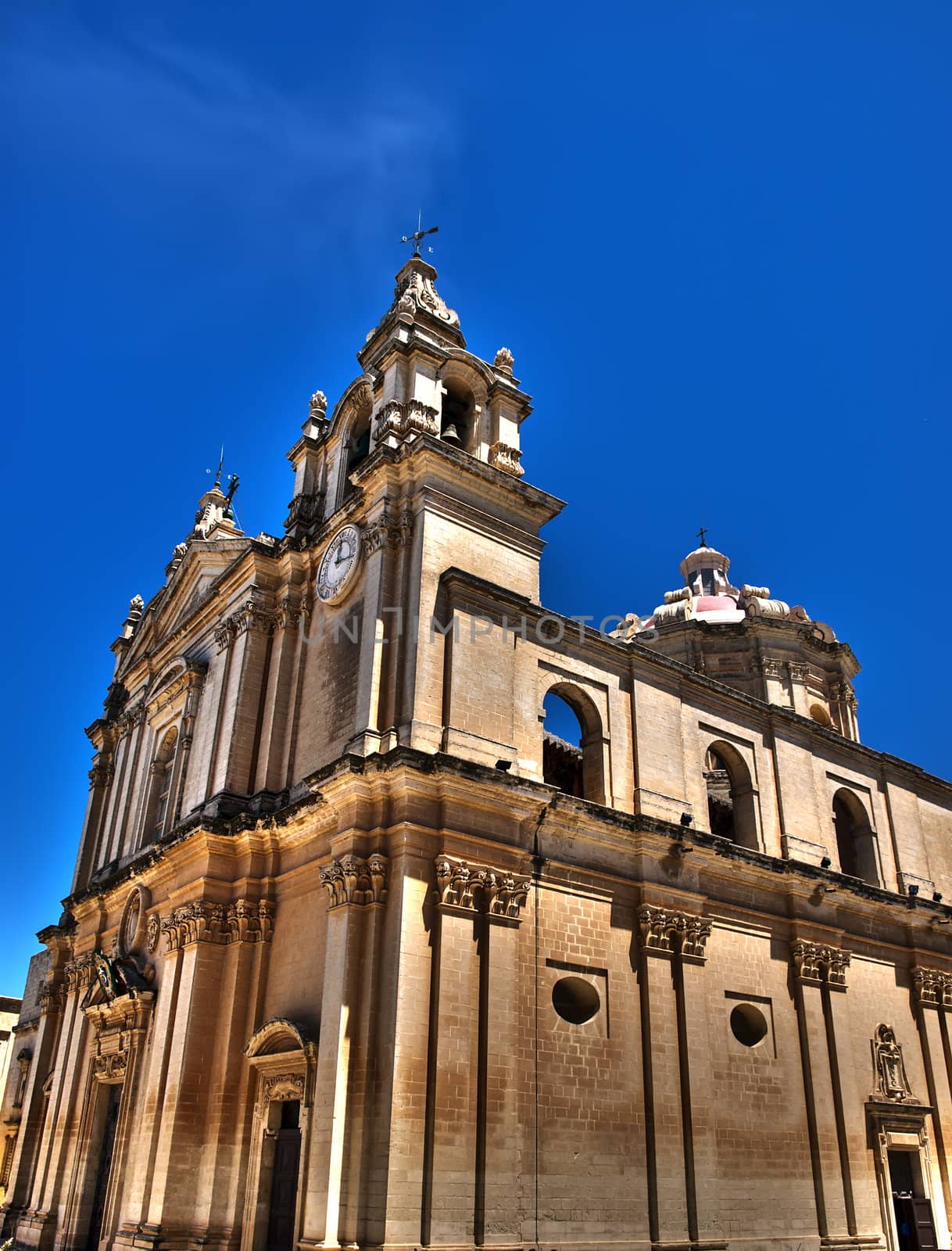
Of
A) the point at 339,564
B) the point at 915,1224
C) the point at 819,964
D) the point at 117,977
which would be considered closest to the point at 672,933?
the point at 819,964

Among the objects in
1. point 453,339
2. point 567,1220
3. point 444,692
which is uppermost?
point 453,339

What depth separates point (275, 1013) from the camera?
18109 mm

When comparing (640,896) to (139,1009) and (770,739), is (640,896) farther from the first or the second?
(139,1009)

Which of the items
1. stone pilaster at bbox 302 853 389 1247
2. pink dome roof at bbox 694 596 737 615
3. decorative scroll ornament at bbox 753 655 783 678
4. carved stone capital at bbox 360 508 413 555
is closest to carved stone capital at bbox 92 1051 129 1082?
stone pilaster at bbox 302 853 389 1247

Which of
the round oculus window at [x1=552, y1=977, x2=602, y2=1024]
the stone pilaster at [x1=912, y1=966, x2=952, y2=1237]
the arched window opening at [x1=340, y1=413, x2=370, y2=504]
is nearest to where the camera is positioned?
the round oculus window at [x1=552, y1=977, x2=602, y2=1024]

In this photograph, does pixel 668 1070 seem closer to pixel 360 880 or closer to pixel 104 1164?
pixel 360 880

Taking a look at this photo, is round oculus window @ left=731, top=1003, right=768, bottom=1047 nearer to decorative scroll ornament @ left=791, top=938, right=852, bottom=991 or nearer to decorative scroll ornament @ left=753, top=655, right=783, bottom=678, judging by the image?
decorative scroll ornament @ left=791, top=938, right=852, bottom=991

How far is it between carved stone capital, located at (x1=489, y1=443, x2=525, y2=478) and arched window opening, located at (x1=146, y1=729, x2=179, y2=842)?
32.9 ft

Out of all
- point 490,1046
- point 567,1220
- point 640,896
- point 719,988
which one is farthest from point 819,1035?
point 490,1046

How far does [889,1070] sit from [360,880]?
13740 mm

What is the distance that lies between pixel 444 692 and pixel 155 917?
873 centimetres

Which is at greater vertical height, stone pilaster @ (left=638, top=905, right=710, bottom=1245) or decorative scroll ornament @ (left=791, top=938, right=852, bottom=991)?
decorative scroll ornament @ (left=791, top=938, right=852, bottom=991)

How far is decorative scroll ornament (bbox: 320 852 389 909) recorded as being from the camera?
1602 cm

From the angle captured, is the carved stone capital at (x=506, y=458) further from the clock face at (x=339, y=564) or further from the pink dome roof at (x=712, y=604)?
the pink dome roof at (x=712, y=604)
